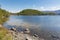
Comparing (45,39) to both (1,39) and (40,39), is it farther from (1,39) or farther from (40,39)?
(1,39)

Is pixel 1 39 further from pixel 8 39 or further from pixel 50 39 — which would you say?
pixel 50 39

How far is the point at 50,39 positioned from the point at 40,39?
167cm

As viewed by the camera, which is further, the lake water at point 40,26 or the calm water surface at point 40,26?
the calm water surface at point 40,26

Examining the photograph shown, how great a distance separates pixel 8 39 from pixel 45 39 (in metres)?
11.4

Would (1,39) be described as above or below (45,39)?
above

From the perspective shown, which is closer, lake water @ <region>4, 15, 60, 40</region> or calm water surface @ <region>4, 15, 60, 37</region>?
lake water @ <region>4, 15, 60, 40</region>

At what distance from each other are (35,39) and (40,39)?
2.91ft

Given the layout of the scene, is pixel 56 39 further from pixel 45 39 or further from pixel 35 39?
pixel 35 39

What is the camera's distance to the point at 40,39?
23.0m

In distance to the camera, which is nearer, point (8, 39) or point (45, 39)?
point (8, 39)

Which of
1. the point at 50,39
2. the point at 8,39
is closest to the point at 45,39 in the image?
the point at 50,39

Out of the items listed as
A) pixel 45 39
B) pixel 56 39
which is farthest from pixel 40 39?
pixel 56 39

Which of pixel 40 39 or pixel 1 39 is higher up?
pixel 1 39

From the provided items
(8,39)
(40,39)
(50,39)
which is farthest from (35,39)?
(8,39)
